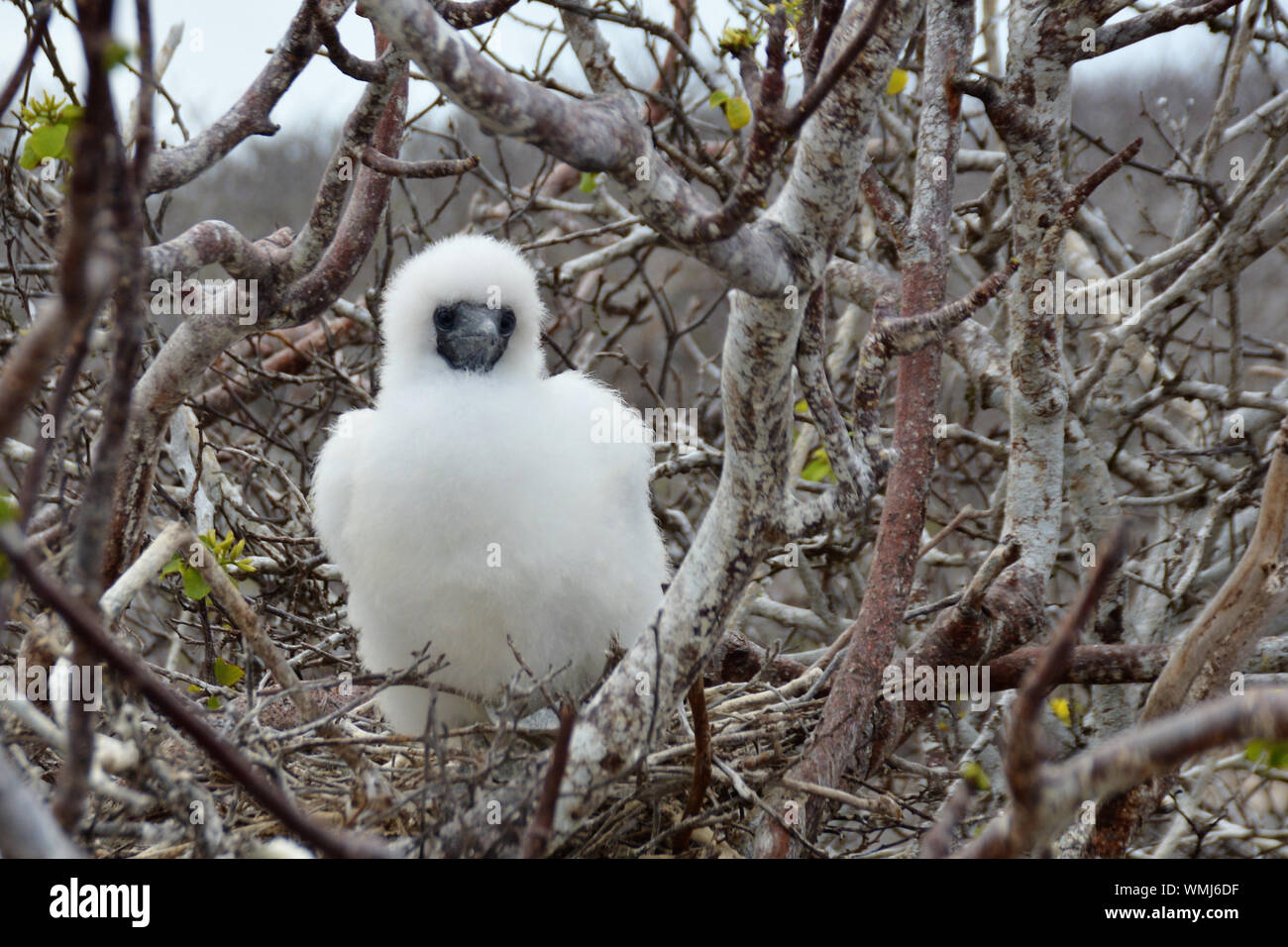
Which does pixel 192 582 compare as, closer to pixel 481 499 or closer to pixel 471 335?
pixel 481 499

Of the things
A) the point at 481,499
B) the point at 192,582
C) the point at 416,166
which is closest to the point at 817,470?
the point at 481,499

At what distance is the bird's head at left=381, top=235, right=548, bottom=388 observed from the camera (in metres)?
3.06

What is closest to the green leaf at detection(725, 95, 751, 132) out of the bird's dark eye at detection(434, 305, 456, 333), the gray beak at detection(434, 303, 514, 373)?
the gray beak at detection(434, 303, 514, 373)

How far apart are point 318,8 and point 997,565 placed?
191 cm

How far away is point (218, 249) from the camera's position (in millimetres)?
2426

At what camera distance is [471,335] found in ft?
9.95

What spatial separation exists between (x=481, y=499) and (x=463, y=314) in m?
0.66

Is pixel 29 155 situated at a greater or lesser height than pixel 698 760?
greater

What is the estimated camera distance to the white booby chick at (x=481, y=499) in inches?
106

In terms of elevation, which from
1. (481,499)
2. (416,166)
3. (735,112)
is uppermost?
(735,112)

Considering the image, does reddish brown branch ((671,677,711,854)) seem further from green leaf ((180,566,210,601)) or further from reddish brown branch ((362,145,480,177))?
green leaf ((180,566,210,601))

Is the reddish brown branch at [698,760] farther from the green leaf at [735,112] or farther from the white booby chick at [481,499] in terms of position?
the green leaf at [735,112]

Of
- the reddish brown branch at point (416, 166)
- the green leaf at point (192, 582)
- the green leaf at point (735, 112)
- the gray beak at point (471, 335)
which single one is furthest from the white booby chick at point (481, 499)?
the green leaf at point (735, 112)
